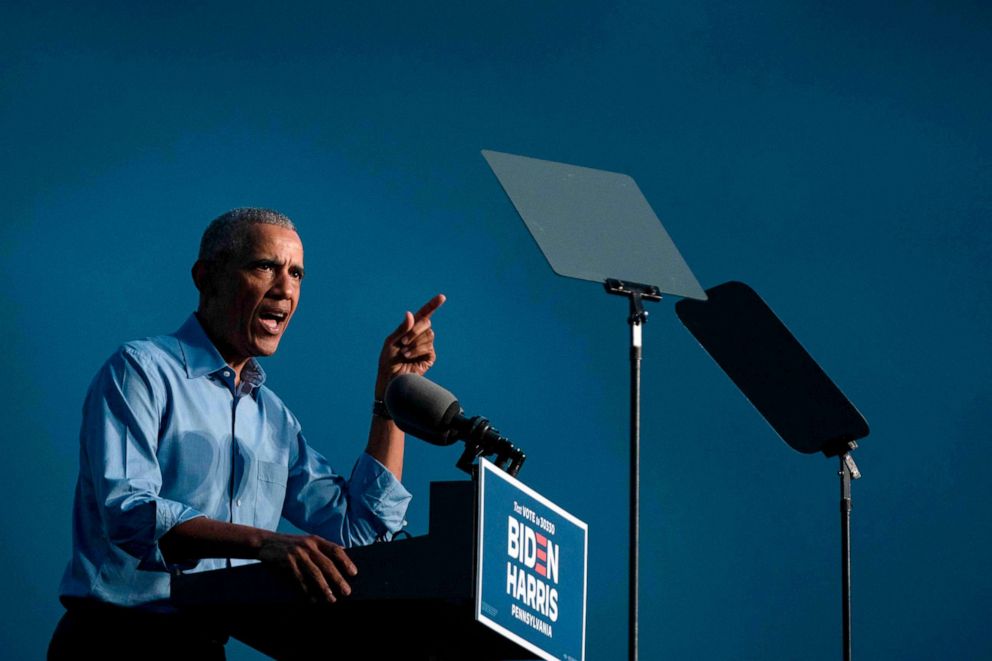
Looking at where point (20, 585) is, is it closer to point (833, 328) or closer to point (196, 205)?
point (196, 205)

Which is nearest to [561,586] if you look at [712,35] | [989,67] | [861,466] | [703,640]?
[703,640]

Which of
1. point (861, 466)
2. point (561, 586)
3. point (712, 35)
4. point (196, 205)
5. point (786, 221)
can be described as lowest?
point (561, 586)

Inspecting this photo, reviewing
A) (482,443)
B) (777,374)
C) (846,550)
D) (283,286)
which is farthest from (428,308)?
(846,550)

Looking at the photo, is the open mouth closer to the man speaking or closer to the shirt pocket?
the man speaking

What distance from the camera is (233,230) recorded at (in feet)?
8.05

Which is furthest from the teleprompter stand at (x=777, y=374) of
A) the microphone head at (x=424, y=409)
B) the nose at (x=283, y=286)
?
the microphone head at (x=424, y=409)

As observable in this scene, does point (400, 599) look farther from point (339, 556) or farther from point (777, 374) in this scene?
point (777, 374)

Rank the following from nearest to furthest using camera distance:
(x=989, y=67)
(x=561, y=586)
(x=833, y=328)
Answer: (x=561, y=586) → (x=833, y=328) → (x=989, y=67)

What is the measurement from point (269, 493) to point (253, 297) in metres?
0.30

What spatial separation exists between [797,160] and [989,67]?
24.7 inches

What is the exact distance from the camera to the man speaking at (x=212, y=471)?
1935 mm

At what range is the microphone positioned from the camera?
193cm

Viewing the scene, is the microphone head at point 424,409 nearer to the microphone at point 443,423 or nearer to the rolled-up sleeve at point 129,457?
the microphone at point 443,423

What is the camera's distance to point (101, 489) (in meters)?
2.01
